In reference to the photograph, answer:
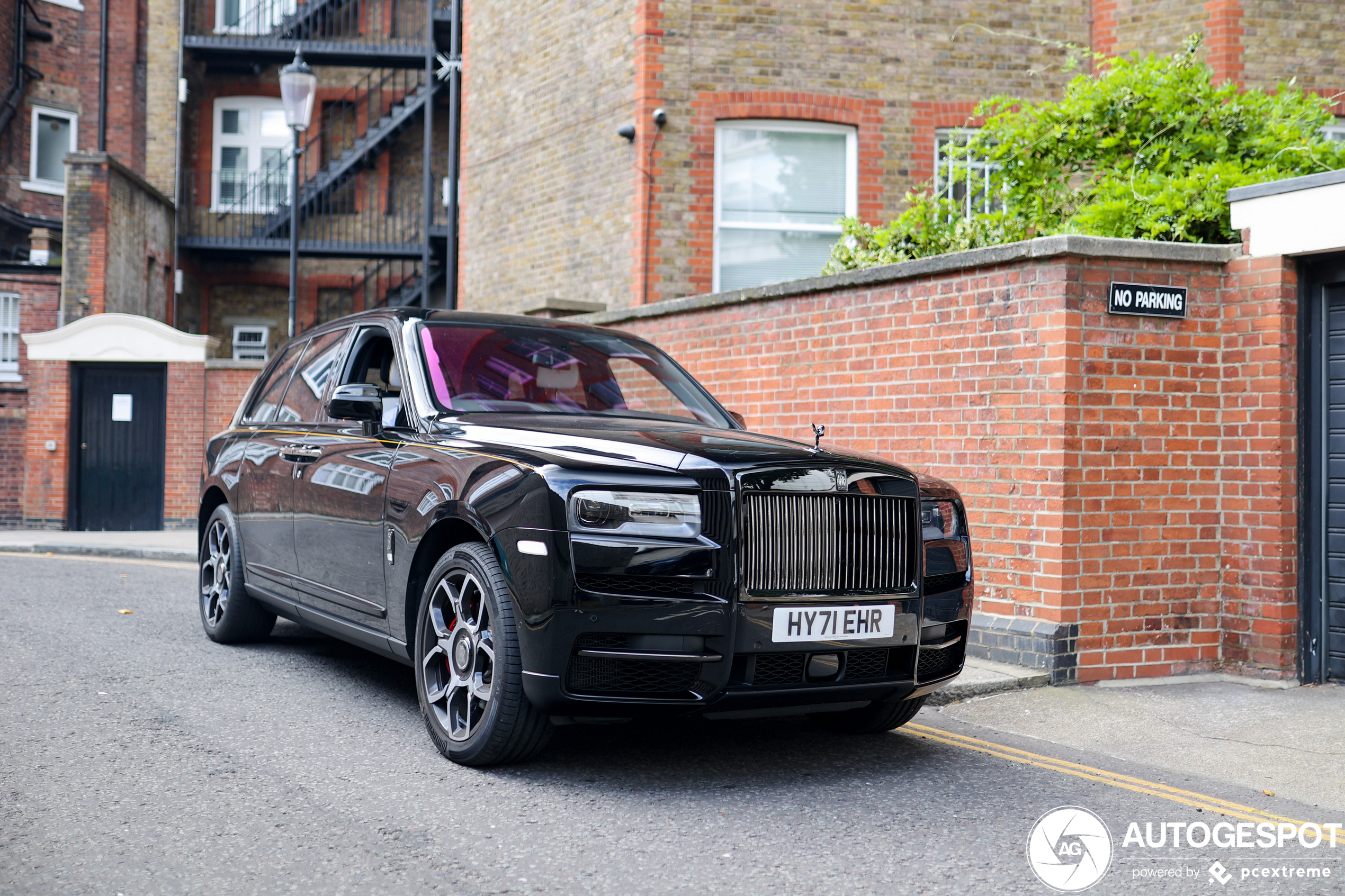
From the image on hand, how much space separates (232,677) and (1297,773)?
487 cm

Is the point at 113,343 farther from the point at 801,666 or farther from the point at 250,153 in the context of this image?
the point at 801,666

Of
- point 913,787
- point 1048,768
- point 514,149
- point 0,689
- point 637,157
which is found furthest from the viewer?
point 514,149

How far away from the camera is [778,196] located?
1286 cm

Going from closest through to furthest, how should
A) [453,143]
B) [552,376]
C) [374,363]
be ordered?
1. [552,376]
2. [374,363]
3. [453,143]

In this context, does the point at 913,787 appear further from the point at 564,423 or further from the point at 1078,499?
the point at 1078,499

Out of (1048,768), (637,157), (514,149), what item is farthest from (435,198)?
(1048,768)

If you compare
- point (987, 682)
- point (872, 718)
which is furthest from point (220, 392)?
point (872, 718)

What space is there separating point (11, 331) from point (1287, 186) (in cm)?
1728

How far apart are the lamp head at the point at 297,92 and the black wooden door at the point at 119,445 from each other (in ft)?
13.6

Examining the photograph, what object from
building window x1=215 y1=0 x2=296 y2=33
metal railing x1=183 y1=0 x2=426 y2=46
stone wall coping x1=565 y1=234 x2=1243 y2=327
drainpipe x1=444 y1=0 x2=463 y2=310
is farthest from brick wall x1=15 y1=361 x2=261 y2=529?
stone wall coping x1=565 y1=234 x2=1243 y2=327

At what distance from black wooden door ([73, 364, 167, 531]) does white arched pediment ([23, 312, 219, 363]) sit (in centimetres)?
21

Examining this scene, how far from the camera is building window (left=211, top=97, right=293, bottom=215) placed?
79.2ft

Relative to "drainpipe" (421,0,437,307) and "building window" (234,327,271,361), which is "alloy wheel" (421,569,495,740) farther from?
"building window" (234,327,271,361)

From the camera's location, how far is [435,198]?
23.4 metres
